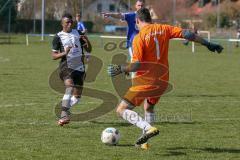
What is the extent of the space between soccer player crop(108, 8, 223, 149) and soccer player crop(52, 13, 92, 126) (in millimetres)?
2436

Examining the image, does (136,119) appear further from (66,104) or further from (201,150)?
(66,104)

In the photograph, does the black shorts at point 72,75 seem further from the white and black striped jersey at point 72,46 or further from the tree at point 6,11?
the tree at point 6,11

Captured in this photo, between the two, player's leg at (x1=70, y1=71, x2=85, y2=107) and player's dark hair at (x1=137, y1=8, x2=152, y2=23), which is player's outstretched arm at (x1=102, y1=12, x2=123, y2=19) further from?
player's dark hair at (x1=137, y1=8, x2=152, y2=23)

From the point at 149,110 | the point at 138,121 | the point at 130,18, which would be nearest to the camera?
the point at 138,121

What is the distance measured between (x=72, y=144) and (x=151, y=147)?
3.71 feet

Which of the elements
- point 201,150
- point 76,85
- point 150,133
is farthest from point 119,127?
point 150,133

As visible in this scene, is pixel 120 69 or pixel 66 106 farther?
pixel 66 106

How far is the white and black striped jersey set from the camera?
10539mm

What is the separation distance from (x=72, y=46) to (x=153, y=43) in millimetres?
2953

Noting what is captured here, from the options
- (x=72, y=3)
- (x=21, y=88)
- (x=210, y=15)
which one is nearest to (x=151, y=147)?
(x=21, y=88)

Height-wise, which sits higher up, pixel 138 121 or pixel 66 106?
pixel 138 121

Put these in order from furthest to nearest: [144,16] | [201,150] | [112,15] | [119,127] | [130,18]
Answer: [130,18] < [112,15] < [119,127] < [201,150] < [144,16]

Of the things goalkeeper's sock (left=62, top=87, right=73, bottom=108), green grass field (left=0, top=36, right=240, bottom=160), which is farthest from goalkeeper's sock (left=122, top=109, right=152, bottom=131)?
goalkeeper's sock (left=62, top=87, right=73, bottom=108)

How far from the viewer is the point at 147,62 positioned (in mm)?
7969
